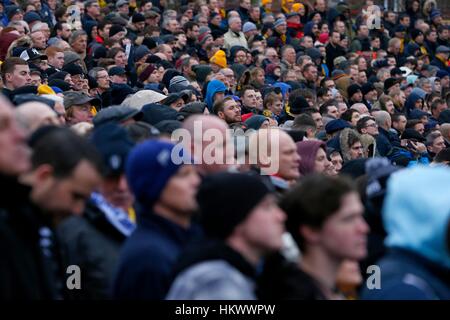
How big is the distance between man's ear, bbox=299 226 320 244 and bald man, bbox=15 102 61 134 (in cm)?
176

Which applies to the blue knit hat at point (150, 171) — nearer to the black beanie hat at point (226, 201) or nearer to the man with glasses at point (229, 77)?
the black beanie hat at point (226, 201)

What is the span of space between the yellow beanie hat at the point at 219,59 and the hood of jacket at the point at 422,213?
12.4 metres

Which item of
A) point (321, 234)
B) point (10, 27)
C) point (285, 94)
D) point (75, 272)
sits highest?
point (321, 234)

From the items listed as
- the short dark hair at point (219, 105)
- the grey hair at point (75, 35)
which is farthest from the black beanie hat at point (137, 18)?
the short dark hair at point (219, 105)

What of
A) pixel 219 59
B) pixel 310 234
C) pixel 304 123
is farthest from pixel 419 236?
pixel 219 59

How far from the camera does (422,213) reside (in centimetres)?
436

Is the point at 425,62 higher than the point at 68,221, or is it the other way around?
the point at 68,221

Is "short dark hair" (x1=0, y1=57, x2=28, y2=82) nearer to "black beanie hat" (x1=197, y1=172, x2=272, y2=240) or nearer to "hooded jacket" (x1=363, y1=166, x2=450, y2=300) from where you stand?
"black beanie hat" (x1=197, y1=172, x2=272, y2=240)

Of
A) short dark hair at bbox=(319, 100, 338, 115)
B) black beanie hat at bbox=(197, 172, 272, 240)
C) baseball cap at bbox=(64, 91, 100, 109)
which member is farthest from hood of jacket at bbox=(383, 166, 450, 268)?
short dark hair at bbox=(319, 100, 338, 115)

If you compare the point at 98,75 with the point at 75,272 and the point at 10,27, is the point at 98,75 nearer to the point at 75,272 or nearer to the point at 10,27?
the point at 10,27

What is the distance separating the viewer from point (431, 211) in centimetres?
433

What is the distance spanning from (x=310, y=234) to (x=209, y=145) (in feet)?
4.95
